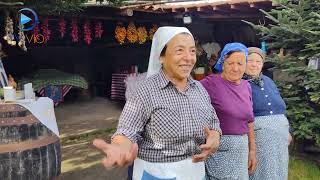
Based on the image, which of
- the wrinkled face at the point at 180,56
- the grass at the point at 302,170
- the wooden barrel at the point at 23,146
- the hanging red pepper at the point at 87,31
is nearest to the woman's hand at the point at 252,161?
the wrinkled face at the point at 180,56

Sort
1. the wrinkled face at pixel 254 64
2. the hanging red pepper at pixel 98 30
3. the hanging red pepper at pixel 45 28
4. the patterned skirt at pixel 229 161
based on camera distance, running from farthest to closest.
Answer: the hanging red pepper at pixel 98 30, the hanging red pepper at pixel 45 28, the wrinkled face at pixel 254 64, the patterned skirt at pixel 229 161

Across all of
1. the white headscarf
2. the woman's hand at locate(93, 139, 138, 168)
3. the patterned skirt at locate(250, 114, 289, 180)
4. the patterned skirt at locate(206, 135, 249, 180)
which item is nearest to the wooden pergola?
Result: the patterned skirt at locate(250, 114, 289, 180)

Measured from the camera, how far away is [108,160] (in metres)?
1.64

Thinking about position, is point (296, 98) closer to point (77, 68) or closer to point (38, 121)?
point (38, 121)

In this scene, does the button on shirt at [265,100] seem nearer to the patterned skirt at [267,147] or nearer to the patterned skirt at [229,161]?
the patterned skirt at [267,147]

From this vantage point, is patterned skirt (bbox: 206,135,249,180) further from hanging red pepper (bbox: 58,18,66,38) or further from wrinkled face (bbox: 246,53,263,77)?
hanging red pepper (bbox: 58,18,66,38)

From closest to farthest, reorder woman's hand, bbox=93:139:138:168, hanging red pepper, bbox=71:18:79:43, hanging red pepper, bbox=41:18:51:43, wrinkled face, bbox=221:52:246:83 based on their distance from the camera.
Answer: woman's hand, bbox=93:139:138:168
wrinkled face, bbox=221:52:246:83
hanging red pepper, bbox=41:18:51:43
hanging red pepper, bbox=71:18:79:43

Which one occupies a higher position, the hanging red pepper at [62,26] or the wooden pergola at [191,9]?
the wooden pergola at [191,9]

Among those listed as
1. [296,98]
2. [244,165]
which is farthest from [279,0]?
[244,165]

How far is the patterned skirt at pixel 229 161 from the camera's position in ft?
8.44

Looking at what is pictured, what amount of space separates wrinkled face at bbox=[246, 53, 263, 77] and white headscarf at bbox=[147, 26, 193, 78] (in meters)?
1.03

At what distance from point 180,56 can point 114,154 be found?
73 cm

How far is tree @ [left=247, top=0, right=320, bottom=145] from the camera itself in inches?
199

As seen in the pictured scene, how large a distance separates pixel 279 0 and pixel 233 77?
11.1 feet
